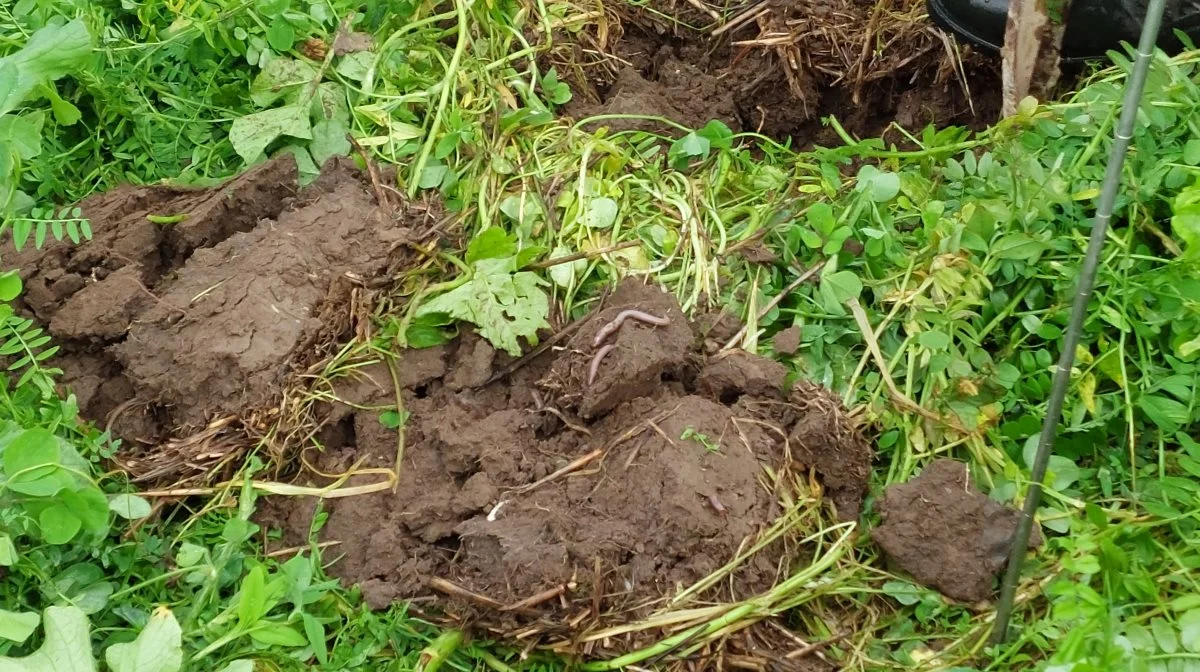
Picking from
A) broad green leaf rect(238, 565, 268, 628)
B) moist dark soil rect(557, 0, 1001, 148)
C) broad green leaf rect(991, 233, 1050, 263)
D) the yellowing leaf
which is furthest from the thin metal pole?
broad green leaf rect(238, 565, 268, 628)

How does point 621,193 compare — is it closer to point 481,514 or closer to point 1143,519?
point 481,514

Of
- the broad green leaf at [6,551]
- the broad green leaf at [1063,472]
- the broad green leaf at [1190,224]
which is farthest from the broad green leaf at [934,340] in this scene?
the broad green leaf at [6,551]

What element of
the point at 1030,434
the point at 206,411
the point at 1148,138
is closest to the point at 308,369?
the point at 206,411

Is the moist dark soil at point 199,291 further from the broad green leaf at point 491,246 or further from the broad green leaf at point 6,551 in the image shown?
the broad green leaf at point 6,551

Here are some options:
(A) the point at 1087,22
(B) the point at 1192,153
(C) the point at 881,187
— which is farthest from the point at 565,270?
(A) the point at 1087,22

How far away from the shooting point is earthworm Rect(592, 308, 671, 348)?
1832mm

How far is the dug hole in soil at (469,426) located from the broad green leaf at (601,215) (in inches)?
8.0

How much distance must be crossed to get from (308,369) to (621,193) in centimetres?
81

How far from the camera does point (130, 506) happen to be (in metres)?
1.66

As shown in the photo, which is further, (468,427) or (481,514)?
(468,427)

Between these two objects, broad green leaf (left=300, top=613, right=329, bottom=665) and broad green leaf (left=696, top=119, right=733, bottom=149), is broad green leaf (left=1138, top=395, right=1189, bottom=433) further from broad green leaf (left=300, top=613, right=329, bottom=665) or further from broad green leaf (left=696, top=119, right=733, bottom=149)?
broad green leaf (left=300, top=613, right=329, bottom=665)

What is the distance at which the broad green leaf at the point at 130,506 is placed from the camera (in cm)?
165

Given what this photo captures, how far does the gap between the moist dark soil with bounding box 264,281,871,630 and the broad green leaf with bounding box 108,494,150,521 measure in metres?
0.22

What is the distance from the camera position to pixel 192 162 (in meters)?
2.27
